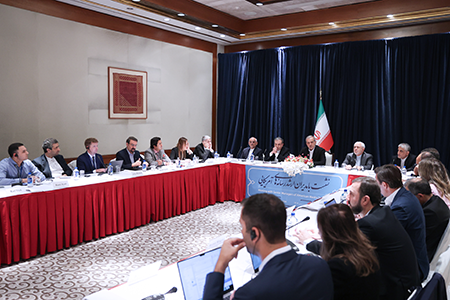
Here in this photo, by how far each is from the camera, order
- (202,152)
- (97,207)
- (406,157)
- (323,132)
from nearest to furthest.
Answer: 1. (97,207)
2. (406,157)
3. (202,152)
4. (323,132)

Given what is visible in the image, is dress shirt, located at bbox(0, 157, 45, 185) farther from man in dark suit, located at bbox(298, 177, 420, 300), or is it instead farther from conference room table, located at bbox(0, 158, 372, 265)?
man in dark suit, located at bbox(298, 177, 420, 300)

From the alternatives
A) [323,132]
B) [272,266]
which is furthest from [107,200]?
[323,132]

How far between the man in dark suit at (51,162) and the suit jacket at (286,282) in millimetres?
4143

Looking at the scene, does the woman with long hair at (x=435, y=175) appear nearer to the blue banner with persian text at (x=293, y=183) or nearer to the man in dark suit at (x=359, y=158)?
the blue banner with persian text at (x=293, y=183)

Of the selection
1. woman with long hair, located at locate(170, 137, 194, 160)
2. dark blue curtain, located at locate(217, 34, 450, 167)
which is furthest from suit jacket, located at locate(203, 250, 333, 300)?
dark blue curtain, located at locate(217, 34, 450, 167)

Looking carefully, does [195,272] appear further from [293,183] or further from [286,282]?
[293,183]

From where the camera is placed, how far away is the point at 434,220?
273cm

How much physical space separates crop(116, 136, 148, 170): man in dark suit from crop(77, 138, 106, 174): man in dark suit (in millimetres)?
391

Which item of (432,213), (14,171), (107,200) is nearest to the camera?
(432,213)

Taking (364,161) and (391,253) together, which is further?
(364,161)

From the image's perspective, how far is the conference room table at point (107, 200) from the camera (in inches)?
152

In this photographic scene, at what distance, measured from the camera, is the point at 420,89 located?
699 cm

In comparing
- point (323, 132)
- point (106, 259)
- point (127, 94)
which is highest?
point (127, 94)

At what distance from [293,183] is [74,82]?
4.24 m
